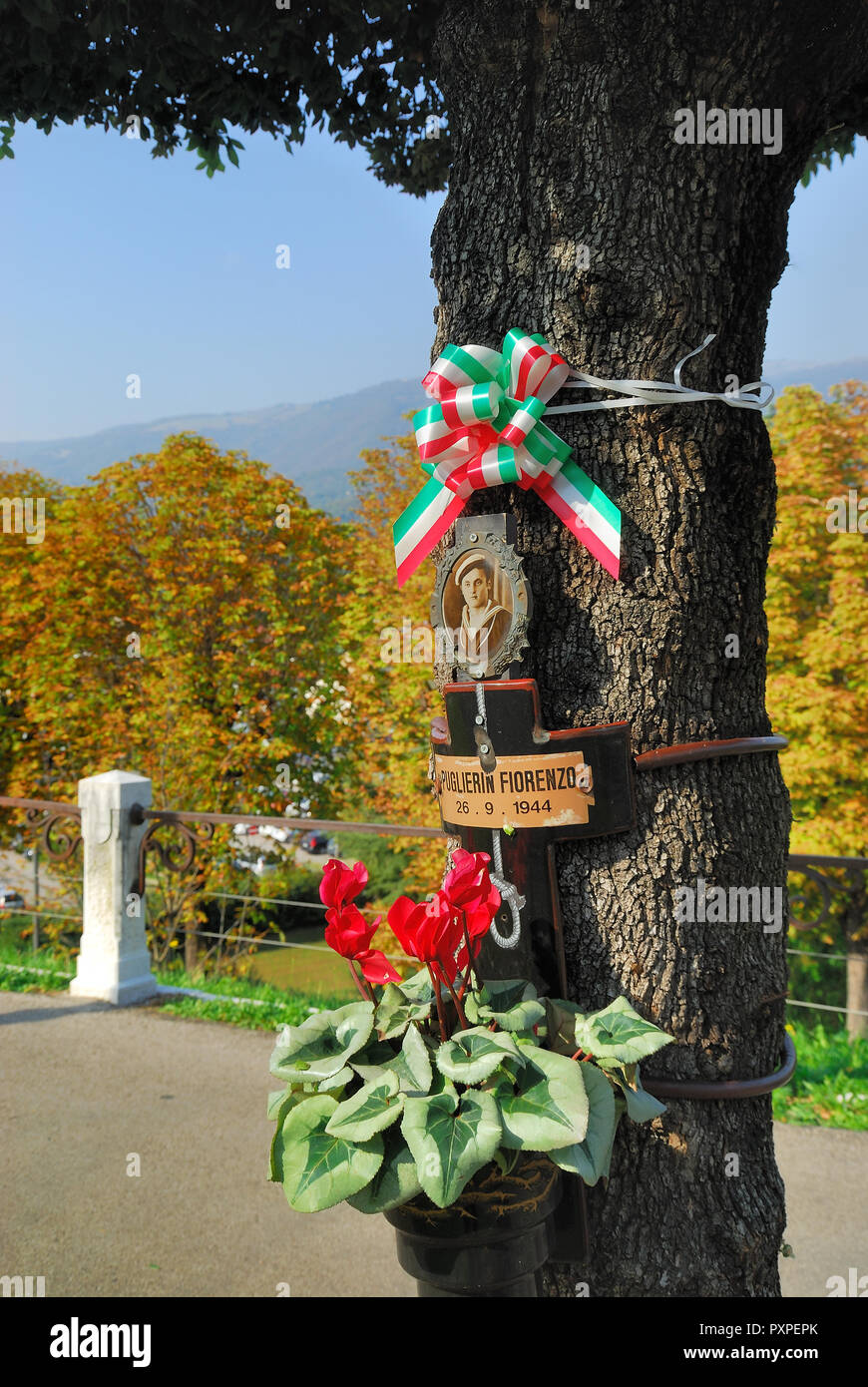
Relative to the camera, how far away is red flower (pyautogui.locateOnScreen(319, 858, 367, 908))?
210cm

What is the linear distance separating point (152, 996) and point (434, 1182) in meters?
4.90

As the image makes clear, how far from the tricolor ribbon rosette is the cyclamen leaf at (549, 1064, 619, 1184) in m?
1.09

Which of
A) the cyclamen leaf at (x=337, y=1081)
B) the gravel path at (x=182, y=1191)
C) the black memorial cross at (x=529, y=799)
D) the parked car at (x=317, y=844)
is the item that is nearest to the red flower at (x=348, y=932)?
the cyclamen leaf at (x=337, y=1081)

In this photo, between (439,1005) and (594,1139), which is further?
(439,1005)

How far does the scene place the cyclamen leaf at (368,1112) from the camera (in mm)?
1888

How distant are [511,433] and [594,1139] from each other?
150 centimetres

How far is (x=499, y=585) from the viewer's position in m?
2.41

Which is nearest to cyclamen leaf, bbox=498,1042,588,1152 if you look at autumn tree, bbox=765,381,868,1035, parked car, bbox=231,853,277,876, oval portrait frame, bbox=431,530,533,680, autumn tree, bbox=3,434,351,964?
Answer: oval portrait frame, bbox=431,530,533,680

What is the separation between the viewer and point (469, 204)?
2.51 metres

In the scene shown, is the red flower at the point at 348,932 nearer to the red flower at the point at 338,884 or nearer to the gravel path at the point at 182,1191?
the red flower at the point at 338,884

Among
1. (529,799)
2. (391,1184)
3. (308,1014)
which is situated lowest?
(308,1014)

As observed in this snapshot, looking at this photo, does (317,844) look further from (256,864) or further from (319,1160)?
(319,1160)

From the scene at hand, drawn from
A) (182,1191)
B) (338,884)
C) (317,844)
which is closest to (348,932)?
(338,884)

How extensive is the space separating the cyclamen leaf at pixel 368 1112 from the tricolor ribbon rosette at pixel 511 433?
3.93ft
